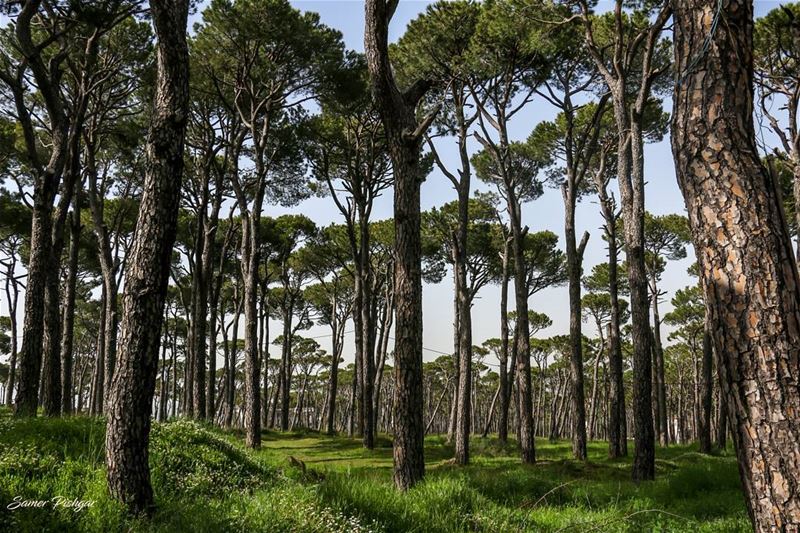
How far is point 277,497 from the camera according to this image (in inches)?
194

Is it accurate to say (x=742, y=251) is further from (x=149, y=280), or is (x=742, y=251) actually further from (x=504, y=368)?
(x=504, y=368)

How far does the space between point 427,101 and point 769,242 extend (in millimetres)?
15910

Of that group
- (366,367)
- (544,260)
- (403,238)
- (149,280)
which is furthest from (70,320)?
(544,260)

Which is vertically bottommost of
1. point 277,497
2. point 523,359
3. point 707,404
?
point 707,404

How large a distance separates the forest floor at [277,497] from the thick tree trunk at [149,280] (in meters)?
0.30

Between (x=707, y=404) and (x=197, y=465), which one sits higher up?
(x=197, y=465)

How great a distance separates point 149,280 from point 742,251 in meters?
4.22

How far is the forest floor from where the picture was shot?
4.07m

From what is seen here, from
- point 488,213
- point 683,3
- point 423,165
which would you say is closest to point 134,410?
point 683,3

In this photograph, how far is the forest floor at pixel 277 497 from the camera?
407 centimetres

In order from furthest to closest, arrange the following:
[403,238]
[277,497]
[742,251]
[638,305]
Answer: [638,305]
[403,238]
[277,497]
[742,251]

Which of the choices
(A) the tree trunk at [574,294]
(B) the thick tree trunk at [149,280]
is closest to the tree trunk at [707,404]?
(A) the tree trunk at [574,294]

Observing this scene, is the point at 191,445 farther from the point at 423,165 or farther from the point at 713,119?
the point at 423,165

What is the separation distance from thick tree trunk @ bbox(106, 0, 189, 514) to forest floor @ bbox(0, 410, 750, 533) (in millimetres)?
301
